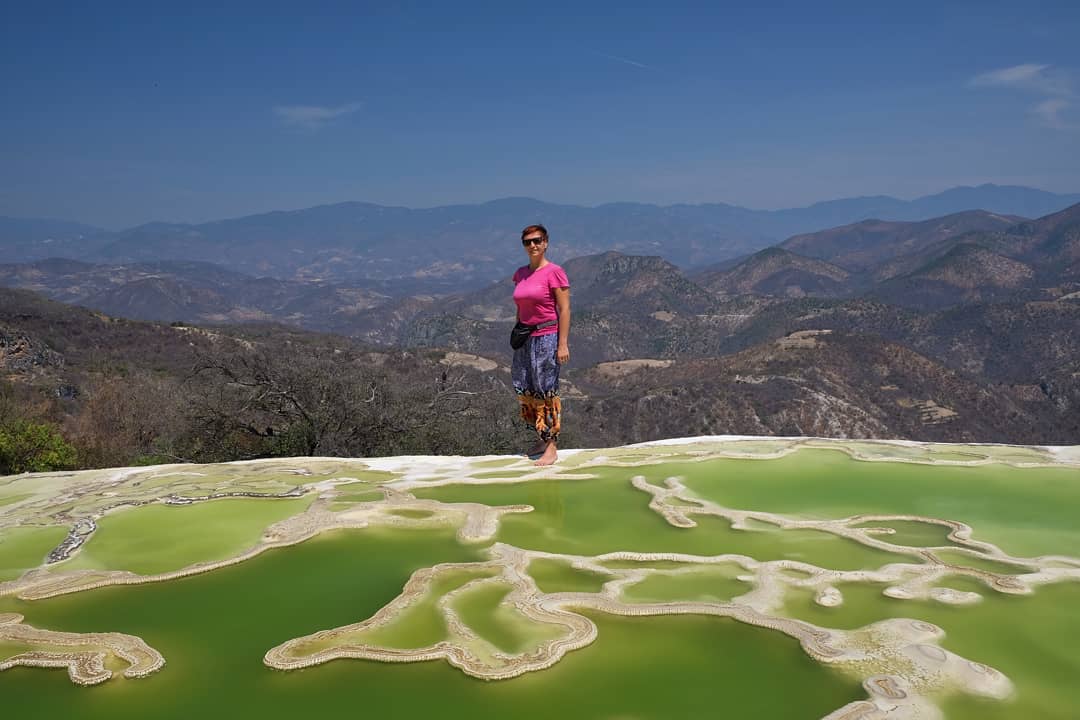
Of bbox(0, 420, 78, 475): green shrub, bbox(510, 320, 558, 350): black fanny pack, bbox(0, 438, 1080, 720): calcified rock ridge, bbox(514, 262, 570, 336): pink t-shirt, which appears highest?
bbox(514, 262, 570, 336): pink t-shirt

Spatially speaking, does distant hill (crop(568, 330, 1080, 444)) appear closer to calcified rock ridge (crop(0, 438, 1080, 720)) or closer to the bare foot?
the bare foot

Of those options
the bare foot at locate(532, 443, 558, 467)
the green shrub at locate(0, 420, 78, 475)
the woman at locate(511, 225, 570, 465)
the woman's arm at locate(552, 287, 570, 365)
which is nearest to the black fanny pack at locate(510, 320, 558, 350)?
the woman at locate(511, 225, 570, 465)

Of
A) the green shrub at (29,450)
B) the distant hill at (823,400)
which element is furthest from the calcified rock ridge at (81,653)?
the distant hill at (823,400)

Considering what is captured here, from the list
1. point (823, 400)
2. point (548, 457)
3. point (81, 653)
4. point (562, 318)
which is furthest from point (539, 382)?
point (823, 400)

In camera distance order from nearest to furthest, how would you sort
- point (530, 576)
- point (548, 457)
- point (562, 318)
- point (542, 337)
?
1. point (530, 576)
2. point (562, 318)
3. point (542, 337)
4. point (548, 457)

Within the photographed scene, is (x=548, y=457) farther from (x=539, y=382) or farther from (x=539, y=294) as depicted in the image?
(x=539, y=294)

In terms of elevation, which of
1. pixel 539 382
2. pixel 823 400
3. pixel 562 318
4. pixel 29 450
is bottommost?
pixel 823 400
